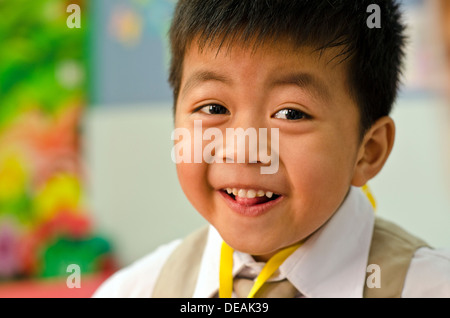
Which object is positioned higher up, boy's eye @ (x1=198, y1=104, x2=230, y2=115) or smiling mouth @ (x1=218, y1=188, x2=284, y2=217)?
boy's eye @ (x1=198, y1=104, x2=230, y2=115)

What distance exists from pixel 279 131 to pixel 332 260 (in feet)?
0.64

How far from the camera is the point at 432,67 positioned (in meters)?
1.70

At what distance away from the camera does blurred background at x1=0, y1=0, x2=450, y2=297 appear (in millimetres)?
1961

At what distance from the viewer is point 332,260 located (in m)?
0.64

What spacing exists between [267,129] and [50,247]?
1726mm

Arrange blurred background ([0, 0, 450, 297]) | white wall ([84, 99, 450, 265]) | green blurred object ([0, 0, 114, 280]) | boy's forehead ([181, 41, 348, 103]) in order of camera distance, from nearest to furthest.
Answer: boy's forehead ([181, 41, 348, 103]), white wall ([84, 99, 450, 265]), blurred background ([0, 0, 450, 297]), green blurred object ([0, 0, 114, 280])

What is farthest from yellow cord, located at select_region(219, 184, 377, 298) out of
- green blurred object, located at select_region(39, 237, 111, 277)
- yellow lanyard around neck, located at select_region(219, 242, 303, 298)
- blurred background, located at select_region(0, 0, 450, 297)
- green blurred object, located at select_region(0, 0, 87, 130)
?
green blurred object, located at select_region(0, 0, 87, 130)

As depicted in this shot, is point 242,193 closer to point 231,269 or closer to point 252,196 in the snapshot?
point 252,196

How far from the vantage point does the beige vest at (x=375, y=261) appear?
604 millimetres

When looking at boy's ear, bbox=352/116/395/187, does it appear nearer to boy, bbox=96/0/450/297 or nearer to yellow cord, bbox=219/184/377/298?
boy, bbox=96/0/450/297

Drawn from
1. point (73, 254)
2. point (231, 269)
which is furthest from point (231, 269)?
point (73, 254)

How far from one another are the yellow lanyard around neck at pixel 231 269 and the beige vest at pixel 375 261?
0.19 feet

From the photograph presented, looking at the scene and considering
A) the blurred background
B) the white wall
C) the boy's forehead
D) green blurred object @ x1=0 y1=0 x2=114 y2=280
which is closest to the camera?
the boy's forehead

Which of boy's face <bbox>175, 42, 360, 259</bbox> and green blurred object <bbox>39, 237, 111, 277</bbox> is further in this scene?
green blurred object <bbox>39, 237, 111, 277</bbox>
